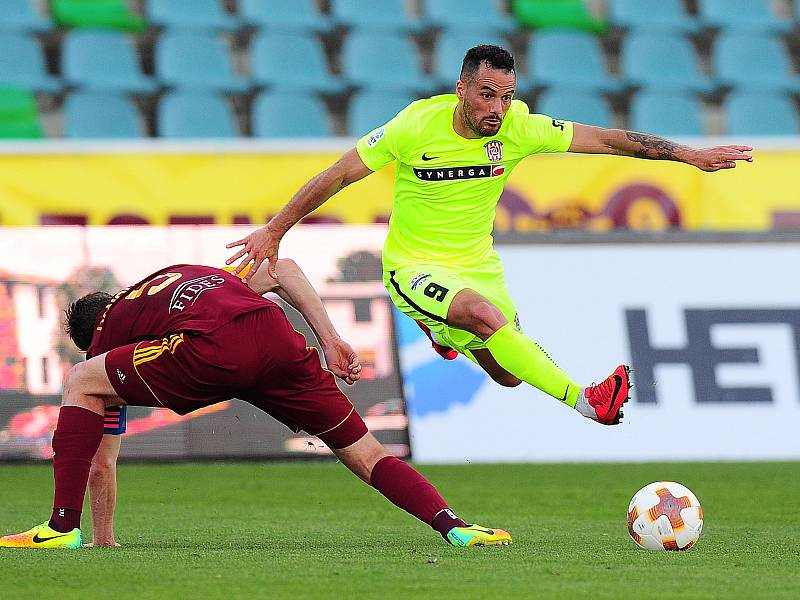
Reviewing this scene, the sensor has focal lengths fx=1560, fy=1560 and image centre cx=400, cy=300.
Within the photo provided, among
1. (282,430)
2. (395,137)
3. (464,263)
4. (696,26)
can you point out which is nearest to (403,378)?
(282,430)


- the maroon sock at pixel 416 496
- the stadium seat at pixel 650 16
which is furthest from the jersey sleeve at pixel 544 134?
the stadium seat at pixel 650 16

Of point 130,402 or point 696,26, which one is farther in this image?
point 696,26

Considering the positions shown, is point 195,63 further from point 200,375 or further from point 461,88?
point 200,375

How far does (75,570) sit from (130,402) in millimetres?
960

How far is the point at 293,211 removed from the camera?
7.16 metres

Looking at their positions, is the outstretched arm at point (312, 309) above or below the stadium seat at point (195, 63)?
→ below

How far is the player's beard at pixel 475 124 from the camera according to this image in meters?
7.50

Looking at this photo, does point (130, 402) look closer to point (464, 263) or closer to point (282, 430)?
point (464, 263)

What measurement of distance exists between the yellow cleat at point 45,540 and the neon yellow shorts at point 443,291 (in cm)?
236

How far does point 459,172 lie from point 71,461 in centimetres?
263

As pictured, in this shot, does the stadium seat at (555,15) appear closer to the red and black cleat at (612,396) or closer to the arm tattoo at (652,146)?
the arm tattoo at (652,146)

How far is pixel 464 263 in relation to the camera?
817 centimetres

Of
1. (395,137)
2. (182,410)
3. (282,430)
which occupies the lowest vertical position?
(282,430)

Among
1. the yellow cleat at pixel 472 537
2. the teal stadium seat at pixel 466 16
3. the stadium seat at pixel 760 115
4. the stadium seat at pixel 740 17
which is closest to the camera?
the yellow cleat at pixel 472 537
